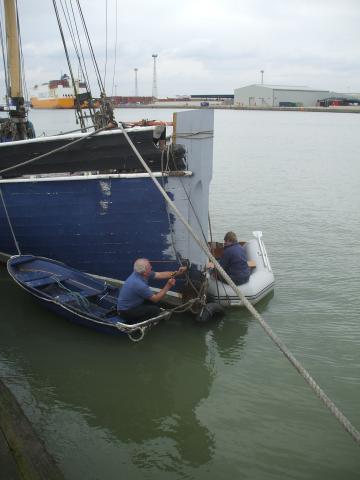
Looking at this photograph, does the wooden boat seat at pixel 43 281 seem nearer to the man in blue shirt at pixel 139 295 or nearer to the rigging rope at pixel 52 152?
the man in blue shirt at pixel 139 295

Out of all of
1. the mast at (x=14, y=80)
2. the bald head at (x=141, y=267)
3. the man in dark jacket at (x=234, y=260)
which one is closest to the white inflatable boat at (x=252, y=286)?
the man in dark jacket at (x=234, y=260)

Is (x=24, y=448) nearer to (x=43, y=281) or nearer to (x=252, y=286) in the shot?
(x=43, y=281)

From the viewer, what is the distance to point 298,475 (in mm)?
4715

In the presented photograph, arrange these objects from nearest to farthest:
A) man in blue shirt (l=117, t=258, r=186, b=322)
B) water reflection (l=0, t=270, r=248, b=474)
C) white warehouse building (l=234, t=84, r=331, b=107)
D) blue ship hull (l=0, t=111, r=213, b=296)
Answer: water reflection (l=0, t=270, r=248, b=474) < man in blue shirt (l=117, t=258, r=186, b=322) < blue ship hull (l=0, t=111, r=213, b=296) < white warehouse building (l=234, t=84, r=331, b=107)

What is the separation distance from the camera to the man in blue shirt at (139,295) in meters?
6.82

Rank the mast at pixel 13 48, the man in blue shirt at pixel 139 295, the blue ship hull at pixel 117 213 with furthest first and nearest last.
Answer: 1. the mast at pixel 13 48
2. the blue ship hull at pixel 117 213
3. the man in blue shirt at pixel 139 295

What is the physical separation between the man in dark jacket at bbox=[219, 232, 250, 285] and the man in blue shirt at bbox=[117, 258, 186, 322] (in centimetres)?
148

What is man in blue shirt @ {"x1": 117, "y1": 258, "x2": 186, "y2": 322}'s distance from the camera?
22.4 feet

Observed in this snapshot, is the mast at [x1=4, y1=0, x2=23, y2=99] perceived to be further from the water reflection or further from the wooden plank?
the wooden plank


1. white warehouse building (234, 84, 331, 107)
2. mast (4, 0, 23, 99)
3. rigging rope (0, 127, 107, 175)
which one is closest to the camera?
rigging rope (0, 127, 107, 175)

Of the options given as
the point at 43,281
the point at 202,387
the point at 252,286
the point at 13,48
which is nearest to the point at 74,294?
the point at 43,281

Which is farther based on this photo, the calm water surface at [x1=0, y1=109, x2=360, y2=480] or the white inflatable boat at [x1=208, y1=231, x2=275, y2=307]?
the white inflatable boat at [x1=208, y1=231, x2=275, y2=307]

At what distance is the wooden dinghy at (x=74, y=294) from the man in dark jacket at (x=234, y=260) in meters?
1.66

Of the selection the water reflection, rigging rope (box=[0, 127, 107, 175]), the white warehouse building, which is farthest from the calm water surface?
the white warehouse building
